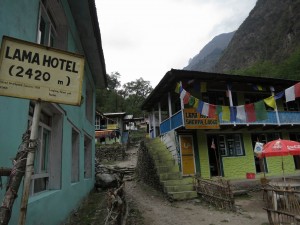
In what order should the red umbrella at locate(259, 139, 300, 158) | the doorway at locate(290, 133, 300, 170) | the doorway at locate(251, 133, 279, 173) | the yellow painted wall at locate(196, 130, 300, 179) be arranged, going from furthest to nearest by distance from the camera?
the doorway at locate(290, 133, 300, 170) → the doorway at locate(251, 133, 279, 173) → the yellow painted wall at locate(196, 130, 300, 179) → the red umbrella at locate(259, 139, 300, 158)

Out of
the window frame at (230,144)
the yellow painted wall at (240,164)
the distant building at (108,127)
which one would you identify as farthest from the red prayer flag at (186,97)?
the distant building at (108,127)

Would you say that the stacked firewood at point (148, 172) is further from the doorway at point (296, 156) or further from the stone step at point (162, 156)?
the doorway at point (296, 156)

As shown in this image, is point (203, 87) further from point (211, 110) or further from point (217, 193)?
point (217, 193)

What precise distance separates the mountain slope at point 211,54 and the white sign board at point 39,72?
10805 cm

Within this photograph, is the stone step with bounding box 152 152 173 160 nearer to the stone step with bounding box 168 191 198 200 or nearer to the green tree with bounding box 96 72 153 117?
the stone step with bounding box 168 191 198 200

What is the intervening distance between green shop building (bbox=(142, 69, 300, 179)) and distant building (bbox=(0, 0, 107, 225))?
5913 millimetres

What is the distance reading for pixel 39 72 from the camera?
1.86 m

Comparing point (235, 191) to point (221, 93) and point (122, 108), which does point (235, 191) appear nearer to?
point (221, 93)

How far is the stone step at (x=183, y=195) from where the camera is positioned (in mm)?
9836

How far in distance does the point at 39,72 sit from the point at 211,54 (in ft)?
405

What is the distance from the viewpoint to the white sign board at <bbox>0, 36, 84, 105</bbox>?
5.77ft

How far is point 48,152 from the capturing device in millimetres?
5059

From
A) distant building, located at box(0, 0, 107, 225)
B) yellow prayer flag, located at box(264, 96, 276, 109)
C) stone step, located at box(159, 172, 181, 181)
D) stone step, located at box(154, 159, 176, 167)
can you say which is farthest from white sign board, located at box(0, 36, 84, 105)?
yellow prayer flag, located at box(264, 96, 276, 109)

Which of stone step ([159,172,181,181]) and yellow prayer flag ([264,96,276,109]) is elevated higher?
yellow prayer flag ([264,96,276,109])
